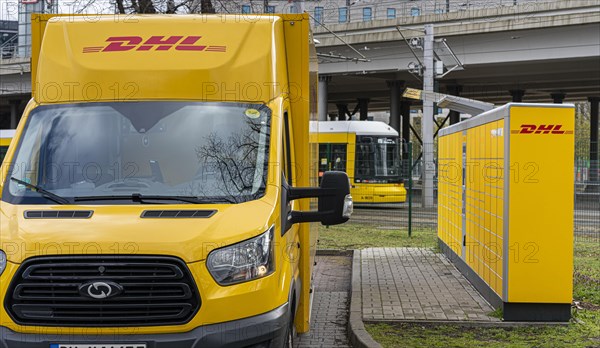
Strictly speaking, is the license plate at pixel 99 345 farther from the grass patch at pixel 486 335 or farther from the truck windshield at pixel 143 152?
the grass patch at pixel 486 335

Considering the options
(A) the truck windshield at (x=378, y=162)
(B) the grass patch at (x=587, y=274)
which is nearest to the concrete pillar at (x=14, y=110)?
(A) the truck windshield at (x=378, y=162)

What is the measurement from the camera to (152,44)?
5973 mm

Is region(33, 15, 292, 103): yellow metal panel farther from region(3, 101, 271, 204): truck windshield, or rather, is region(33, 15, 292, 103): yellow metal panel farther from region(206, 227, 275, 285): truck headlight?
region(206, 227, 275, 285): truck headlight

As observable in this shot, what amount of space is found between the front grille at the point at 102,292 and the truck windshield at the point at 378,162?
18.5 metres

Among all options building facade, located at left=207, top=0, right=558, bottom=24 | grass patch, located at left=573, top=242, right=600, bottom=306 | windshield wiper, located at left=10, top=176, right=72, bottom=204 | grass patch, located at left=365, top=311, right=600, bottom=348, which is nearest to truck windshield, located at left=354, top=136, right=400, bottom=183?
building facade, located at left=207, top=0, right=558, bottom=24

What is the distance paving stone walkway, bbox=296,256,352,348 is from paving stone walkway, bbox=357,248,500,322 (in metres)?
0.32

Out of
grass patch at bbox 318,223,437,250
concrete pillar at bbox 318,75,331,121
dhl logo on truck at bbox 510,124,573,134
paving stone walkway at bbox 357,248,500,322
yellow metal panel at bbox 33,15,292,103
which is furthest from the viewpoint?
concrete pillar at bbox 318,75,331,121

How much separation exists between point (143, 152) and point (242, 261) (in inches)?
53.2

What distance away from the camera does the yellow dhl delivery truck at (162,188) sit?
4.61m

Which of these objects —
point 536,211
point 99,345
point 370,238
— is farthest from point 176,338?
point 370,238

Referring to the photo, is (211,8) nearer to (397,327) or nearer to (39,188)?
(397,327)

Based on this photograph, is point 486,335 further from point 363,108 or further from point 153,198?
point 363,108

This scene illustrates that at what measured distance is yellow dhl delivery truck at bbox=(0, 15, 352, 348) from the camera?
Result: 4613 mm

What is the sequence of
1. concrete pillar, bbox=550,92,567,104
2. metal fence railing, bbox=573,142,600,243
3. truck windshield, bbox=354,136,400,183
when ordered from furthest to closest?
concrete pillar, bbox=550,92,567,104 < truck windshield, bbox=354,136,400,183 < metal fence railing, bbox=573,142,600,243
